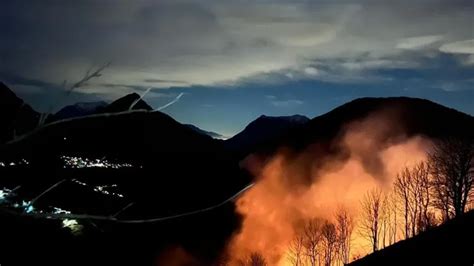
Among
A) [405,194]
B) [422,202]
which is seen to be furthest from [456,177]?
[405,194]

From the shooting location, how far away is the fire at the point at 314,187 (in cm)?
12975

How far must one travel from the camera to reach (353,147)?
186 metres

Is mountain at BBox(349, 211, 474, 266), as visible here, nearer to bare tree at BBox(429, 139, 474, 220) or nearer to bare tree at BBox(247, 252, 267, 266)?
bare tree at BBox(429, 139, 474, 220)

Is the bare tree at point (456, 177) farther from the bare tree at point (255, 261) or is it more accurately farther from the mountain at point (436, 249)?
the bare tree at point (255, 261)

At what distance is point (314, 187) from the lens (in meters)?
161

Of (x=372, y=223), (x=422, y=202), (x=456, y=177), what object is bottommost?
(x=372, y=223)

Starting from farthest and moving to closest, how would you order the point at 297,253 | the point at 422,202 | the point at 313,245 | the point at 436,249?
the point at 297,253
the point at 313,245
the point at 422,202
the point at 436,249

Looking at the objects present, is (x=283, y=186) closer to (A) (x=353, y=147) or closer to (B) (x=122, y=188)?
(A) (x=353, y=147)

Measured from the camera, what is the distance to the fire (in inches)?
5108

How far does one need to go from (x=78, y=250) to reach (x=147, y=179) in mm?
98174

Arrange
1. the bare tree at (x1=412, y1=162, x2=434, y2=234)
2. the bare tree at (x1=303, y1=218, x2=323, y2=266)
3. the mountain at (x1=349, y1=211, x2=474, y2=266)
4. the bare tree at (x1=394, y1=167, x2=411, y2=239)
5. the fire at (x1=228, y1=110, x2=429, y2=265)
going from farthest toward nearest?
the fire at (x1=228, y1=110, x2=429, y2=265) < the bare tree at (x1=303, y1=218, x2=323, y2=266) < the bare tree at (x1=394, y1=167, x2=411, y2=239) < the bare tree at (x1=412, y1=162, x2=434, y2=234) < the mountain at (x1=349, y1=211, x2=474, y2=266)

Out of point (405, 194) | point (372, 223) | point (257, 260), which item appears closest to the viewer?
point (405, 194)

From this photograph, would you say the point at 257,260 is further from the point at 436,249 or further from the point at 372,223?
the point at 436,249

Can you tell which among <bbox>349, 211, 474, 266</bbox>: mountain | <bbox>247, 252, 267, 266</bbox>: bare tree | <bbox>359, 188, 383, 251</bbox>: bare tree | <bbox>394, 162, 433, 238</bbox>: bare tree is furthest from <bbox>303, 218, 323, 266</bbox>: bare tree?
<bbox>349, 211, 474, 266</bbox>: mountain
